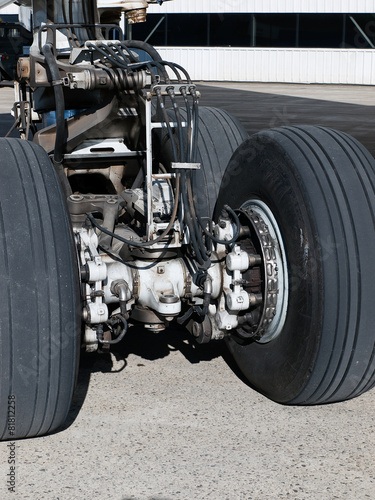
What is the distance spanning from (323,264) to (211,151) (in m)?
1.49

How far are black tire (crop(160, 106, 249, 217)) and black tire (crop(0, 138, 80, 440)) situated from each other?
4.12 ft

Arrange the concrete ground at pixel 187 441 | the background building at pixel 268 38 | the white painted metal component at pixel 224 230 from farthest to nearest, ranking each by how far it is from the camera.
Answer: the background building at pixel 268 38, the white painted metal component at pixel 224 230, the concrete ground at pixel 187 441

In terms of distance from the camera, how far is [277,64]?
2391 centimetres

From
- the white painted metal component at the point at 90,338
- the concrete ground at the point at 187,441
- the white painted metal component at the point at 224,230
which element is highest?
the white painted metal component at the point at 224,230

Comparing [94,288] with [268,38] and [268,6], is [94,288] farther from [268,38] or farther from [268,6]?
[268,38]

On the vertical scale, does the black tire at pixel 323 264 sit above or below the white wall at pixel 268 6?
below

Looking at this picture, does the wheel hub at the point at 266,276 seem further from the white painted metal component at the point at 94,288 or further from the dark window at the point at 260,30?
the dark window at the point at 260,30

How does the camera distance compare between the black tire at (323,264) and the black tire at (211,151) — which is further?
the black tire at (211,151)

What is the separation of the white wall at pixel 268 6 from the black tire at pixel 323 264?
2100 centimetres

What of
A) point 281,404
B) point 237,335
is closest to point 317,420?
point 281,404

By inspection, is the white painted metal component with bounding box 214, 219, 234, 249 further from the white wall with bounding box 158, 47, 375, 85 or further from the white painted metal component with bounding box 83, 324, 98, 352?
the white wall with bounding box 158, 47, 375, 85

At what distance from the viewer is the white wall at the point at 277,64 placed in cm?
2319

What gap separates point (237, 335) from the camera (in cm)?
328

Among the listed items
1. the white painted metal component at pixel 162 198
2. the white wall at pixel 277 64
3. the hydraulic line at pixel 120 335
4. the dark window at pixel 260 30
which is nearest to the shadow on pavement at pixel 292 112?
the white wall at pixel 277 64
